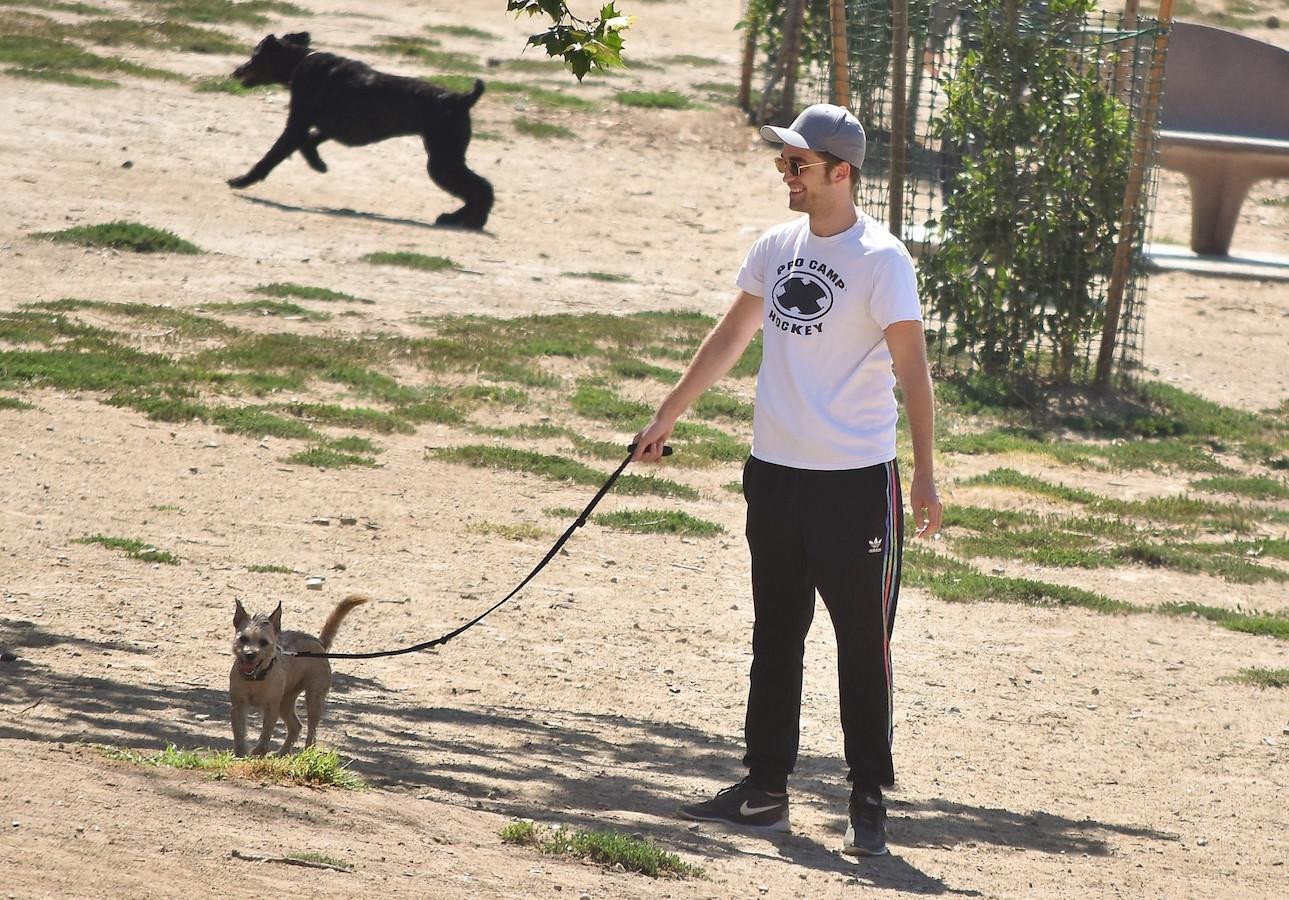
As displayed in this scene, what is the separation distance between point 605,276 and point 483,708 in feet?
29.3

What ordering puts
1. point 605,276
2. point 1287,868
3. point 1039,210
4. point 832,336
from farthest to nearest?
point 605,276, point 1039,210, point 1287,868, point 832,336

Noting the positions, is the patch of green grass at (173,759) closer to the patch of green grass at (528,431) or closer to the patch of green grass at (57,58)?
the patch of green grass at (528,431)

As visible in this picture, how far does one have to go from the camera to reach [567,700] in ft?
20.6

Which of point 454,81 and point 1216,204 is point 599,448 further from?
point 454,81

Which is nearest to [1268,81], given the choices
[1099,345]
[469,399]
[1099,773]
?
[1099,345]

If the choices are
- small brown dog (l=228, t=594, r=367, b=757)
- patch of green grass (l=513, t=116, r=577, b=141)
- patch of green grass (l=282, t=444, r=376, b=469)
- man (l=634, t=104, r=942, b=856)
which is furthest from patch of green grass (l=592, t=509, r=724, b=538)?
patch of green grass (l=513, t=116, r=577, b=141)

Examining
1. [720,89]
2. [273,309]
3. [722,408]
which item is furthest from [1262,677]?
[720,89]

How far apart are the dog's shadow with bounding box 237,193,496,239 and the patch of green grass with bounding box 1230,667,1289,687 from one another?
973 centimetres

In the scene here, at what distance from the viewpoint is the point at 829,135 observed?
4.59 meters

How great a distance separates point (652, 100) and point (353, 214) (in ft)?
22.7

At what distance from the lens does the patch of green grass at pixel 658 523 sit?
8.65m

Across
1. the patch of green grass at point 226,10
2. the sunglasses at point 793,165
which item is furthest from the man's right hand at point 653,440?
the patch of green grass at point 226,10

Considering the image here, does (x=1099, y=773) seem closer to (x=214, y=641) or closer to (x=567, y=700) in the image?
(x=567, y=700)

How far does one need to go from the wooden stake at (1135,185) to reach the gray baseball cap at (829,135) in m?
7.58
